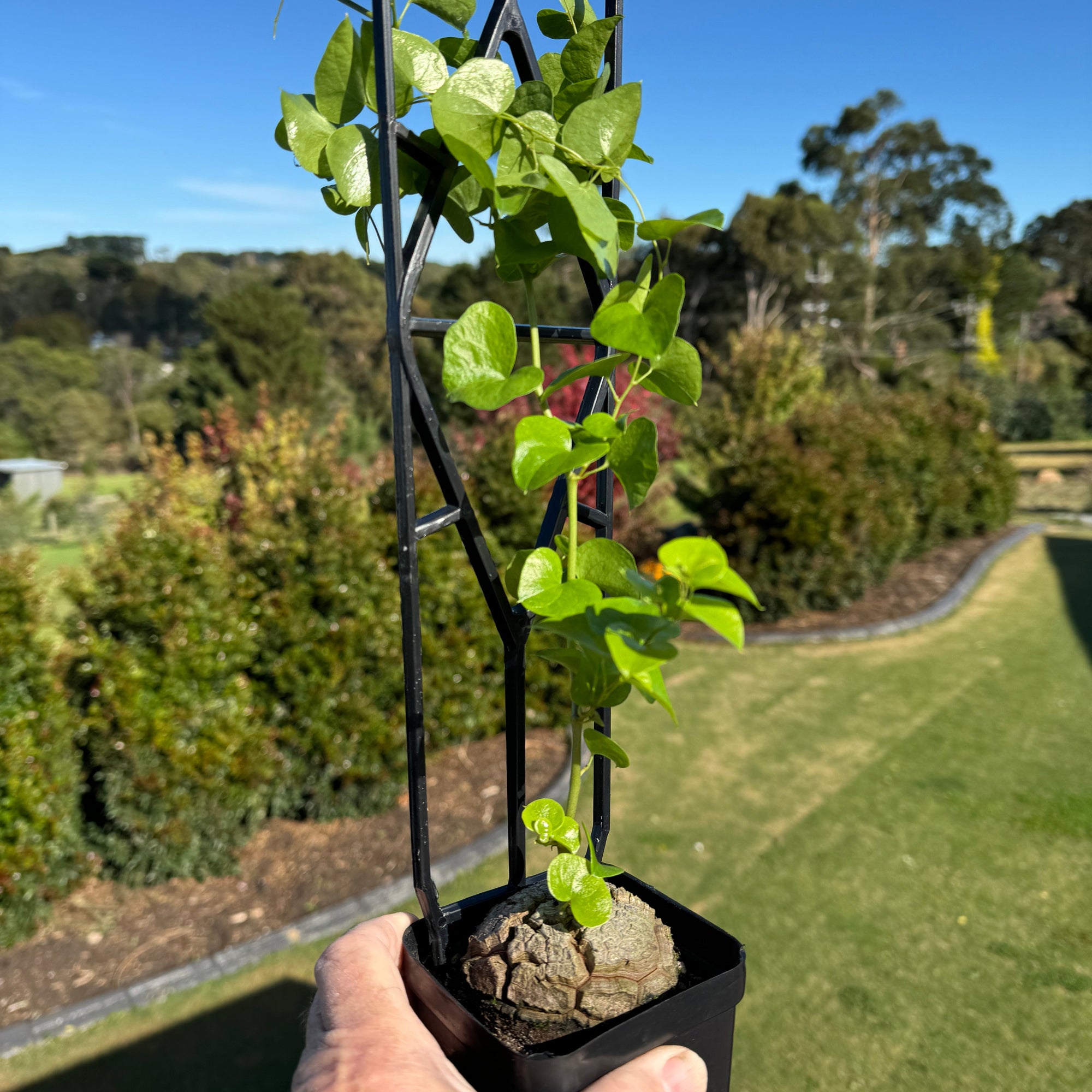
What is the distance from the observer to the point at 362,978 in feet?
3.00

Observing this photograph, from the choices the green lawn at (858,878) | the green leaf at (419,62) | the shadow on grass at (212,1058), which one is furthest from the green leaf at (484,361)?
the green lawn at (858,878)

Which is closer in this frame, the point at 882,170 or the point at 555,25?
the point at 555,25

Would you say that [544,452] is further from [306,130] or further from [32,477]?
[32,477]

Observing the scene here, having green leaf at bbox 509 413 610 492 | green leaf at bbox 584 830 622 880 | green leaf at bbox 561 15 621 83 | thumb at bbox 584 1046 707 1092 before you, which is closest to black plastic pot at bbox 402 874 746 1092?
thumb at bbox 584 1046 707 1092

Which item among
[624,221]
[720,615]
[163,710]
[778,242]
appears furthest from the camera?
[778,242]

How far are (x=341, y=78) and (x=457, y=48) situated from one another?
16 cm

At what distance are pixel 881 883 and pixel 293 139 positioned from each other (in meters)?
3.34

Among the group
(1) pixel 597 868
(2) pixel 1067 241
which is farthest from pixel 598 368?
(2) pixel 1067 241

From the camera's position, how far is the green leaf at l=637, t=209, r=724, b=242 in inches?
27.0

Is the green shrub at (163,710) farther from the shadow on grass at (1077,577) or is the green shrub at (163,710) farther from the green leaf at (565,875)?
the shadow on grass at (1077,577)

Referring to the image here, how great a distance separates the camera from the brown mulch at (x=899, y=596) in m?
6.33

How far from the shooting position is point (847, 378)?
88.9 feet

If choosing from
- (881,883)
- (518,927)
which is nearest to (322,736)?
(881,883)

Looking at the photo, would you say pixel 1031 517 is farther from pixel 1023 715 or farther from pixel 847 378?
pixel 847 378
